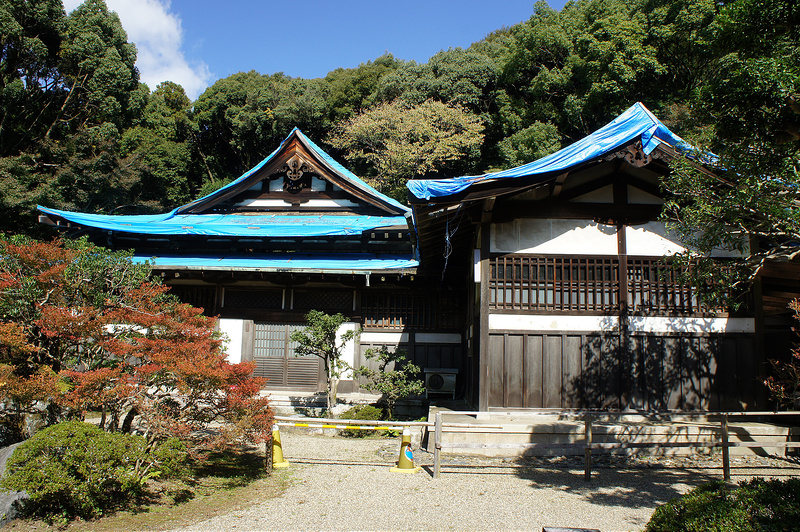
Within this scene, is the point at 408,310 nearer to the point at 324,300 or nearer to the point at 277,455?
the point at 324,300

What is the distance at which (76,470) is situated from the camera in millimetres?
6012

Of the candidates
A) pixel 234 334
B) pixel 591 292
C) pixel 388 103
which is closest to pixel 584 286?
pixel 591 292

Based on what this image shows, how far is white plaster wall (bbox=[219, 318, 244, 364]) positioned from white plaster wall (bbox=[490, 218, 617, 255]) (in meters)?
8.04

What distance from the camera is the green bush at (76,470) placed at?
577 centimetres

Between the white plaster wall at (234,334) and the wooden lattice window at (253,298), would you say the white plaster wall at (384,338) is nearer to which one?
the wooden lattice window at (253,298)

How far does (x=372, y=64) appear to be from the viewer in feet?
136

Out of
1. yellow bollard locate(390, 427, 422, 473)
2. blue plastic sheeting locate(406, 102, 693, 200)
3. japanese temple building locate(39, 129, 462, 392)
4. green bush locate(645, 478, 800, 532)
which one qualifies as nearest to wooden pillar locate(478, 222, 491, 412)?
blue plastic sheeting locate(406, 102, 693, 200)

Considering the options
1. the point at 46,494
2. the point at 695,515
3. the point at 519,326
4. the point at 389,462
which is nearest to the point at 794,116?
the point at 695,515

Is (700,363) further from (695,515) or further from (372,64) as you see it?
(372,64)

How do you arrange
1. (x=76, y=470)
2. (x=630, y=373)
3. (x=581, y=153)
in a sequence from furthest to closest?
(x=630, y=373)
(x=581, y=153)
(x=76, y=470)

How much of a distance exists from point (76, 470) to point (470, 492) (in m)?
4.82

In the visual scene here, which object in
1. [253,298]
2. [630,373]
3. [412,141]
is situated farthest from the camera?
[412,141]

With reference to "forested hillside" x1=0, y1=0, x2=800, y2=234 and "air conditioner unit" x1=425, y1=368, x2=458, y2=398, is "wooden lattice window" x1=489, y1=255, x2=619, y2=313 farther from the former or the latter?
"forested hillside" x1=0, y1=0, x2=800, y2=234

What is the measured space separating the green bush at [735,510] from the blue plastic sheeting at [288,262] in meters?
10.2
